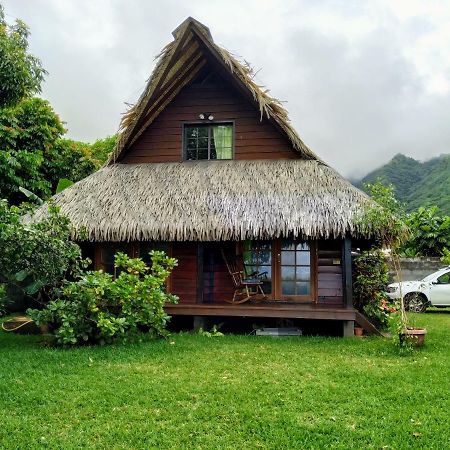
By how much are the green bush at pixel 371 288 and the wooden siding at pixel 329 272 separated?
1.16ft

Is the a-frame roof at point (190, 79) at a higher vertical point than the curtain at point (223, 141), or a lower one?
higher

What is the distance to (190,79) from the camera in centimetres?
1055

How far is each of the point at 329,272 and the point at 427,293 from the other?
14.5 ft

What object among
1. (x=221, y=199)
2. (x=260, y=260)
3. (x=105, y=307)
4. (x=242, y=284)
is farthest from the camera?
(x=260, y=260)

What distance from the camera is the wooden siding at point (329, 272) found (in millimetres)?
9312

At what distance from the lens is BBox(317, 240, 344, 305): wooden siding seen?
9.31 metres

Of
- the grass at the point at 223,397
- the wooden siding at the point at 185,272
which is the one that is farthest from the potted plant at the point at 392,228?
the wooden siding at the point at 185,272

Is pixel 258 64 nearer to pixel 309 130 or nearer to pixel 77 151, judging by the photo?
pixel 77 151

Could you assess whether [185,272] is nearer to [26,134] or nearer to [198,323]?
[198,323]

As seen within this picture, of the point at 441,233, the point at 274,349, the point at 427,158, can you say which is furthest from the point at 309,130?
the point at 274,349

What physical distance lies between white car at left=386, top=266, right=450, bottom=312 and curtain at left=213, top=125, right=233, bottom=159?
5719 mm

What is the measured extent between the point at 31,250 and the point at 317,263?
530 centimetres

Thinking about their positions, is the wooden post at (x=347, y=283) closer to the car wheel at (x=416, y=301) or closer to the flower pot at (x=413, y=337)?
the flower pot at (x=413, y=337)

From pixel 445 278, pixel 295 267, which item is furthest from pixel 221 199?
pixel 445 278
